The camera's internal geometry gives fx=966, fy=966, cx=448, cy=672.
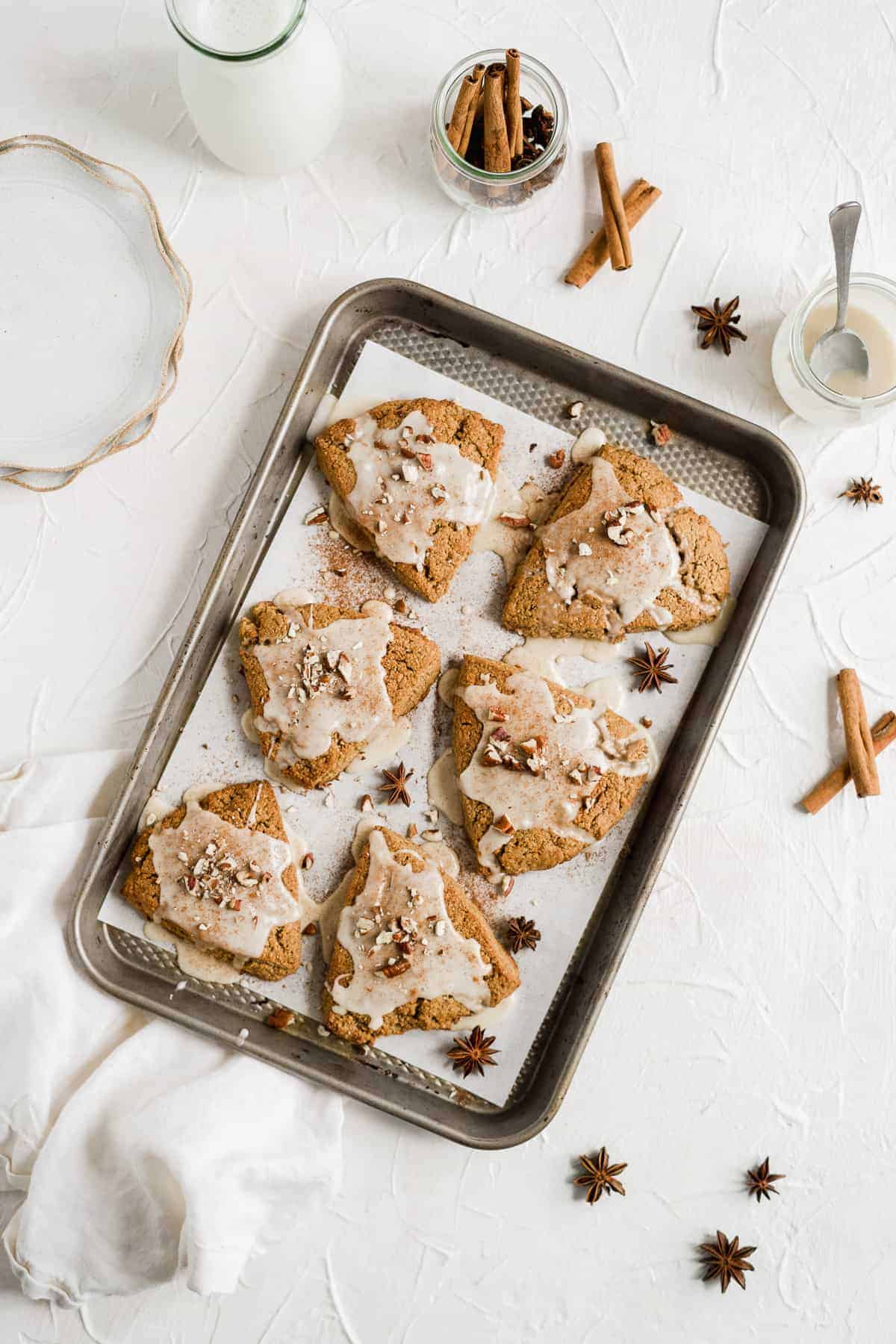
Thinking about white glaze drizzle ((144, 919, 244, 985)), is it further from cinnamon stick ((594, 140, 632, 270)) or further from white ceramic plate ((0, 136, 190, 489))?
cinnamon stick ((594, 140, 632, 270))

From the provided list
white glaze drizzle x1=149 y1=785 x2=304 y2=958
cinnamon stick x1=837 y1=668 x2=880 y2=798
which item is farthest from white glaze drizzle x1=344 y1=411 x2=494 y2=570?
cinnamon stick x1=837 y1=668 x2=880 y2=798

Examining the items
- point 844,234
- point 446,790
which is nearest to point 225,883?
point 446,790

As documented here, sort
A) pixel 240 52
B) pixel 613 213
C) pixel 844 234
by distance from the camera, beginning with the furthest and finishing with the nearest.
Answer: pixel 613 213 < pixel 844 234 < pixel 240 52

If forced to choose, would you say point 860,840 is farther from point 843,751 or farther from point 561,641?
point 561,641

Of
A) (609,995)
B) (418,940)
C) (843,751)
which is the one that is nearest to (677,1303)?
(609,995)

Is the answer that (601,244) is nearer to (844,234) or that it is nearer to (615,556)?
(844,234)

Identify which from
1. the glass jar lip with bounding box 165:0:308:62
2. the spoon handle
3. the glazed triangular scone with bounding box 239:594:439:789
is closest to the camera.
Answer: the glass jar lip with bounding box 165:0:308:62

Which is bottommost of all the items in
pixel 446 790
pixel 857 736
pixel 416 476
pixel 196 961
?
pixel 196 961

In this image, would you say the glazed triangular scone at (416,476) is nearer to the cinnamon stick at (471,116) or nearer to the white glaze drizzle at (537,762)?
the white glaze drizzle at (537,762)
